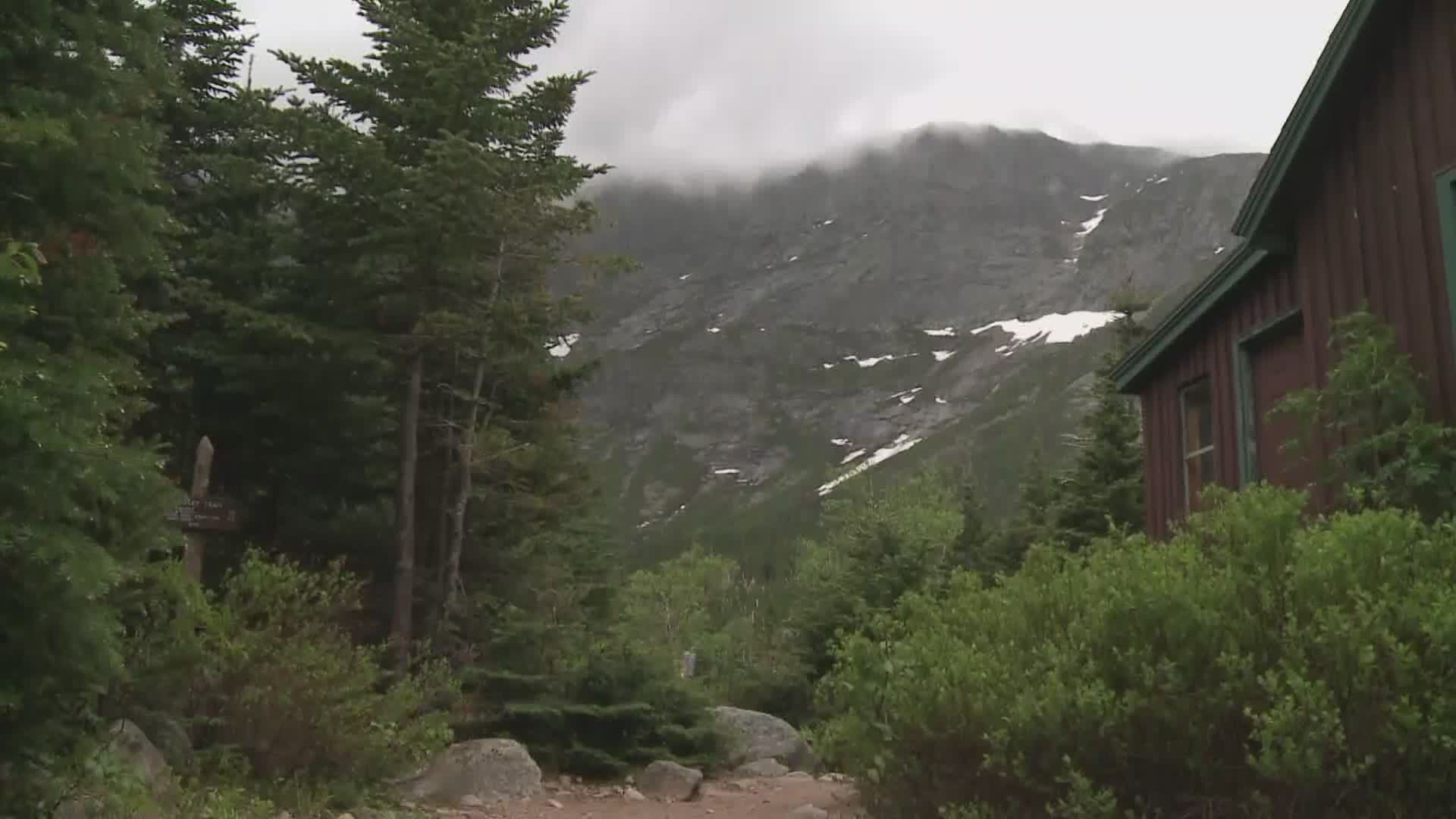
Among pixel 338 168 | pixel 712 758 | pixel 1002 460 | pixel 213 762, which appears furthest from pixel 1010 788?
pixel 1002 460

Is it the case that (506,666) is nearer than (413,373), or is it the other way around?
(506,666)

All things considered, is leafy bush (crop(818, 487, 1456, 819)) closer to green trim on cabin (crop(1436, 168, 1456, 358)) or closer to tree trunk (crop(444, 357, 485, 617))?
green trim on cabin (crop(1436, 168, 1456, 358))

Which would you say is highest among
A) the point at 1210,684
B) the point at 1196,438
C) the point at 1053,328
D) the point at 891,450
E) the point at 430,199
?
the point at 1053,328

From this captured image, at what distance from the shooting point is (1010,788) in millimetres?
4828

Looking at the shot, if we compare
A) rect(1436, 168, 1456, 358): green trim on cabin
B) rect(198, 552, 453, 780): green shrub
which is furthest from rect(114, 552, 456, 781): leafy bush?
rect(1436, 168, 1456, 358): green trim on cabin

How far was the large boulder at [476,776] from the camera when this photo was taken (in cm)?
1013

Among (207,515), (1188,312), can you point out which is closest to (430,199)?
(207,515)

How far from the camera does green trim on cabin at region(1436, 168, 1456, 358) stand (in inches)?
264

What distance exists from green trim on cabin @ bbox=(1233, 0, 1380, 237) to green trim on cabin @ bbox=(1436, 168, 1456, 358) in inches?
45.2

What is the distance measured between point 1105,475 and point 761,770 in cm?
1012

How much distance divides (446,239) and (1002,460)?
105 m

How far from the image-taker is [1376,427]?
714cm

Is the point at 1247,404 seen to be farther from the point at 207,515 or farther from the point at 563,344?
the point at 207,515

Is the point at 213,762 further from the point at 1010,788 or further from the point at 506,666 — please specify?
the point at 1010,788
